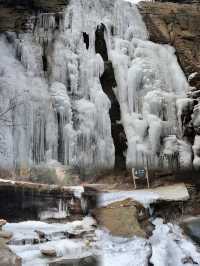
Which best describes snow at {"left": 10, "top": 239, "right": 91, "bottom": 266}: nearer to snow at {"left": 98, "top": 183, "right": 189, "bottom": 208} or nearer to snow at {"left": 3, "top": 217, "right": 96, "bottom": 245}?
snow at {"left": 3, "top": 217, "right": 96, "bottom": 245}

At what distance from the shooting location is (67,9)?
18641mm

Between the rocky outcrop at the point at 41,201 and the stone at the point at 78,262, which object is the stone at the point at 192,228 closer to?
the rocky outcrop at the point at 41,201

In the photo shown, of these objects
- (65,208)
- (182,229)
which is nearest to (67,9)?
(65,208)

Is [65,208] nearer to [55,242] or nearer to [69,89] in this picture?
[55,242]

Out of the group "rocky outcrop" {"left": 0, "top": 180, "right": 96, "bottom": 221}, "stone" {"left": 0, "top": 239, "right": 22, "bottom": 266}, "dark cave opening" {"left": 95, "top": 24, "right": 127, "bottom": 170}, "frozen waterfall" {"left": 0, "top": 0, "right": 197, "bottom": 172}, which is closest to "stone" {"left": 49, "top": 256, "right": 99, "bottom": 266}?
"stone" {"left": 0, "top": 239, "right": 22, "bottom": 266}

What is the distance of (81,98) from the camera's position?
56.6 feet

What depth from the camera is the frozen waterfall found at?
52.4 feet

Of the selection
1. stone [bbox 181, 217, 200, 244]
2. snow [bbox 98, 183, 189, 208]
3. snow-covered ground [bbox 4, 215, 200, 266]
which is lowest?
stone [bbox 181, 217, 200, 244]

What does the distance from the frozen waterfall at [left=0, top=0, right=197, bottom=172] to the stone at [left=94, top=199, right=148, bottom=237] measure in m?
3.32

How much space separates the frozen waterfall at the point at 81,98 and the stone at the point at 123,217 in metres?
3.32

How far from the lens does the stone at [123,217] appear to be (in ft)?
39.7

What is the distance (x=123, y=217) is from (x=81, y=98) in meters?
5.95

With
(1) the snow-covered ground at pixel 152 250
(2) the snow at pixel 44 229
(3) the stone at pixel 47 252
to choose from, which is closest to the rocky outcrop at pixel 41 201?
(2) the snow at pixel 44 229

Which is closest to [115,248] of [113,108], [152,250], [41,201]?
[152,250]
